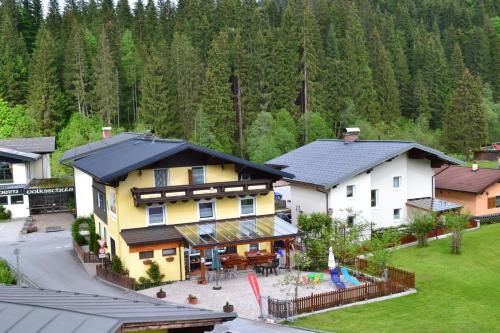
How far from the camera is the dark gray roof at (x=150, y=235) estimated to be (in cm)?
2688

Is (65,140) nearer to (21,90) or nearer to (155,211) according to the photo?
(21,90)

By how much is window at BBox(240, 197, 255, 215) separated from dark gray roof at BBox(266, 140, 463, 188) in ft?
17.0

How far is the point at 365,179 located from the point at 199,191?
12087mm

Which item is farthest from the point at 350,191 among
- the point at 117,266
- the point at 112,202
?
the point at 117,266

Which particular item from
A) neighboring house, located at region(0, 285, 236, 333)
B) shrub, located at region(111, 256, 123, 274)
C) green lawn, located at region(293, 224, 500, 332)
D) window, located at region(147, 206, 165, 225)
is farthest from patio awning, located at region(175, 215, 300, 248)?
neighboring house, located at region(0, 285, 236, 333)

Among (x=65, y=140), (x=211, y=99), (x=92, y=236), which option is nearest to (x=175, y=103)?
(x=211, y=99)

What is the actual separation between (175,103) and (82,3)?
43581 millimetres

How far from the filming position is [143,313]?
23.5 ft

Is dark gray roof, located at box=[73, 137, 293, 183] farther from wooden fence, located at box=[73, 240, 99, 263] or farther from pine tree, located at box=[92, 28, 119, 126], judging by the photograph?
pine tree, located at box=[92, 28, 119, 126]

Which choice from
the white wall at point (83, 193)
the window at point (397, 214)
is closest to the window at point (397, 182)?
the window at point (397, 214)

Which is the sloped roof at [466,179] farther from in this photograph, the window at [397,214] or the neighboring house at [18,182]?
the neighboring house at [18,182]

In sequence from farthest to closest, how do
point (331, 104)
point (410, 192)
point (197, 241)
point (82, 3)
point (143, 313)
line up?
point (82, 3), point (331, 104), point (410, 192), point (197, 241), point (143, 313)

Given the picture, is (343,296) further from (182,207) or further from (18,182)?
(18,182)

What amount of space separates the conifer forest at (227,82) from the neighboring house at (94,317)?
54.8 metres
